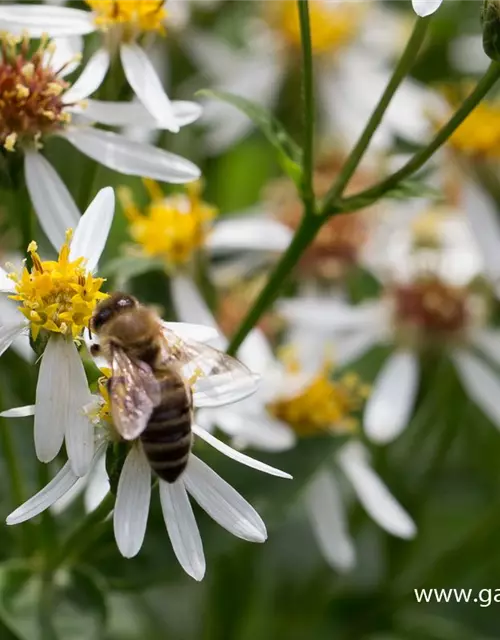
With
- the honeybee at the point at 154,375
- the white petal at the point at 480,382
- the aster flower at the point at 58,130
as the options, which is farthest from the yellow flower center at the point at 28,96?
the white petal at the point at 480,382

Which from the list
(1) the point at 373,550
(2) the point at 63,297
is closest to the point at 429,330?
(1) the point at 373,550

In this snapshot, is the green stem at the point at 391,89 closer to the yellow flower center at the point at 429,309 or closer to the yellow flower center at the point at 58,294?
the yellow flower center at the point at 58,294

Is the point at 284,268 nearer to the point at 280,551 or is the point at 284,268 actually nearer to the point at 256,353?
the point at 256,353

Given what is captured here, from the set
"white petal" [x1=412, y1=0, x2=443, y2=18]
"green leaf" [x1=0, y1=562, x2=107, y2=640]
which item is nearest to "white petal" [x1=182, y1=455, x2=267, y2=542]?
"green leaf" [x1=0, y1=562, x2=107, y2=640]

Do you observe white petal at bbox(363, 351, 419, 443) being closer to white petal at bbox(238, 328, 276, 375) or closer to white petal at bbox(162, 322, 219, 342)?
white petal at bbox(238, 328, 276, 375)

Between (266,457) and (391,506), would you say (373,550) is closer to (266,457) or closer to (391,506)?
(391,506)

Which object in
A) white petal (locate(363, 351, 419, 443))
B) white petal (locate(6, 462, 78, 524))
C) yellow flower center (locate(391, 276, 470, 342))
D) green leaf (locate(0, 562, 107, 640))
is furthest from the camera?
yellow flower center (locate(391, 276, 470, 342))
